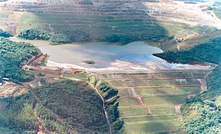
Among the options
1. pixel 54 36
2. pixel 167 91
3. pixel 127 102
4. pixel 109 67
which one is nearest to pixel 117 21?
pixel 54 36

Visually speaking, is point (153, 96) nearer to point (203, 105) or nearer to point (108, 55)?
point (203, 105)

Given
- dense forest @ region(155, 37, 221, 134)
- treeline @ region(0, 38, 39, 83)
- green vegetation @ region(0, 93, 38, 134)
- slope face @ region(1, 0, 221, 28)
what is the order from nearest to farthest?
A: 1. green vegetation @ region(0, 93, 38, 134)
2. dense forest @ region(155, 37, 221, 134)
3. treeline @ region(0, 38, 39, 83)
4. slope face @ region(1, 0, 221, 28)

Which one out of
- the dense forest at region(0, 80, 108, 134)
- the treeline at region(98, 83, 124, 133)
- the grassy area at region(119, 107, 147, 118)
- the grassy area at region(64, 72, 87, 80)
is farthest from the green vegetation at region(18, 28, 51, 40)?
the grassy area at region(119, 107, 147, 118)

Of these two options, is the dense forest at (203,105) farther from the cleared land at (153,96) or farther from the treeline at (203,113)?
the cleared land at (153,96)

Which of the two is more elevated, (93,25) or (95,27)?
(93,25)

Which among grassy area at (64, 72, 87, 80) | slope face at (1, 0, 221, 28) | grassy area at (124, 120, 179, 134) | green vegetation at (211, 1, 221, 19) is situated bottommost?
grassy area at (124, 120, 179, 134)

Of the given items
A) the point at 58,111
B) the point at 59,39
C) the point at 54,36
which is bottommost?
the point at 58,111

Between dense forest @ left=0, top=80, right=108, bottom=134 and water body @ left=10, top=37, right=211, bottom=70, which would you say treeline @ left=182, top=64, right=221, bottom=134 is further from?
dense forest @ left=0, top=80, right=108, bottom=134

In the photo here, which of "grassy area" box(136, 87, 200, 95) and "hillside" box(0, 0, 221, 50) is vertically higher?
"hillside" box(0, 0, 221, 50)
